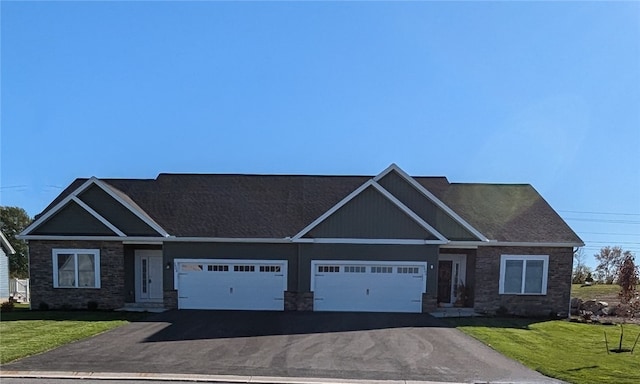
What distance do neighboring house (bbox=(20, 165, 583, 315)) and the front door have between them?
45 millimetres

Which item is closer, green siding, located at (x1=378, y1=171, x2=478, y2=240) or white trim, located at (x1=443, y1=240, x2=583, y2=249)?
white trim, located at (x1=443, y1=240, x2=583, y2=249)

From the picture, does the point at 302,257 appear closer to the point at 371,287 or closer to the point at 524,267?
the point at 371,287

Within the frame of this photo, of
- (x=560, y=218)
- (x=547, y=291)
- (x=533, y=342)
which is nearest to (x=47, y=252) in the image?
(x=533, y=342)

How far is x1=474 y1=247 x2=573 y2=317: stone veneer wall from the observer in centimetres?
1789

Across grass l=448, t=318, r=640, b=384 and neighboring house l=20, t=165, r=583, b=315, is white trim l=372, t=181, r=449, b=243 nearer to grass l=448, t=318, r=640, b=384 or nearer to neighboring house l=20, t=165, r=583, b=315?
neighboring house l=20, t=165, r=583, b=315

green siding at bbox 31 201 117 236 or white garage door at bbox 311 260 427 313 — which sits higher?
green siding at bbox 31 201 117 236

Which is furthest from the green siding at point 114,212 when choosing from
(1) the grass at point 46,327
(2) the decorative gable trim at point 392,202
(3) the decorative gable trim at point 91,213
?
(2) the decorative gable trim at point 392,202

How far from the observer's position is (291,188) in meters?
21.6

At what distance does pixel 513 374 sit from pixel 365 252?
866cm

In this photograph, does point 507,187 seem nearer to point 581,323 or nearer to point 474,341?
point 581,323

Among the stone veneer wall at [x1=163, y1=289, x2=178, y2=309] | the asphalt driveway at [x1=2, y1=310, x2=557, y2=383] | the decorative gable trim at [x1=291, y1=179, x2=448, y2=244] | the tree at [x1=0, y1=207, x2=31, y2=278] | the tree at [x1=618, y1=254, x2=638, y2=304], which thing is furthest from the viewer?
the tree at [x1=0, y1=207, x2=31, y2=278]

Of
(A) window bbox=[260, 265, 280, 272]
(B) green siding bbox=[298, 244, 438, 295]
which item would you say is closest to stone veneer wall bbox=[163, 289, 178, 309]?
(A) window bbox=[260, 265, 280, 272]

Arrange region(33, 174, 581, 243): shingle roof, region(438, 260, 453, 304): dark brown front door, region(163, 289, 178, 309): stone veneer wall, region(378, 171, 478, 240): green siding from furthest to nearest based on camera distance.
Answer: region(438, 260, 453, 304): dark brown front door, region(33, 174, 581, 243): shingle roof, region(378, 171, 478, 240): green siding, region(163, 289, 178, 309): stone veneer wall

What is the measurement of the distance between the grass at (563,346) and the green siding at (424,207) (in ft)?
12.0
